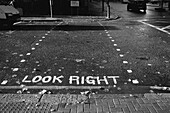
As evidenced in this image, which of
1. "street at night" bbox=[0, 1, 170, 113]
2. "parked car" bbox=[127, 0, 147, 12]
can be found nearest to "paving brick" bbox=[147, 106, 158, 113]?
"street at night" bbox=[0, 1, 170, 113]

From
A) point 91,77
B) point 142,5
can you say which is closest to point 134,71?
point 91,77

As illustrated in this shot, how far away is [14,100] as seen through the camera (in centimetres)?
402

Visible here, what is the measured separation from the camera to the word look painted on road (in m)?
5.00

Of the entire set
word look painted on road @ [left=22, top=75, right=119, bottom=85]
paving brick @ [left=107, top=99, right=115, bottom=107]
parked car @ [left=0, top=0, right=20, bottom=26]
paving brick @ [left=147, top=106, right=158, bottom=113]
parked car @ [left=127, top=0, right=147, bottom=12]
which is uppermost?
parked car @ [left=127, top=0, right=147, bottom=12]

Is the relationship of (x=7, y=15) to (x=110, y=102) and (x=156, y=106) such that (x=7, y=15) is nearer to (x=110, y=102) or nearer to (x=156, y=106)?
(x=110, y=102)

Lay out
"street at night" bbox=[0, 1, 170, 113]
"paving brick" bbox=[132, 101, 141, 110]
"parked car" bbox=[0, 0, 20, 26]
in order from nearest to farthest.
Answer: "paving brick" bbox=[132, 101, 141, 110]
"street at night" bbox=[0, 1, 170, 113]
"parked car" bbox=[0, 0, 20, 26]

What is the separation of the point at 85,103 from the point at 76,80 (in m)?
1.28

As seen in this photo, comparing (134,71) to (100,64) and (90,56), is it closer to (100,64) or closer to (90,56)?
(100,64)

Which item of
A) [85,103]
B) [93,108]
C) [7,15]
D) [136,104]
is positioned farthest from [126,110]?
[7,15]

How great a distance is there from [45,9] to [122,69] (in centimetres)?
1997

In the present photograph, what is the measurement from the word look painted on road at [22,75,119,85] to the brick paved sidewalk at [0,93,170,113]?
0.76 meters

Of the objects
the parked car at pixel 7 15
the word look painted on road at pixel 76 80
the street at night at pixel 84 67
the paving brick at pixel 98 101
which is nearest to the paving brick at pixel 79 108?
the paving brick at pixel 98 101

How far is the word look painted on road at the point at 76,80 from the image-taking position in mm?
5004

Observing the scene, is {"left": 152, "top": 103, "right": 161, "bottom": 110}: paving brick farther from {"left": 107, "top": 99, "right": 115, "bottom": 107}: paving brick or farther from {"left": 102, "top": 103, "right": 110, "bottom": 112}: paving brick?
{"left": 102, "top": 103, "right": 110, "bottom": 112}: paving brick
